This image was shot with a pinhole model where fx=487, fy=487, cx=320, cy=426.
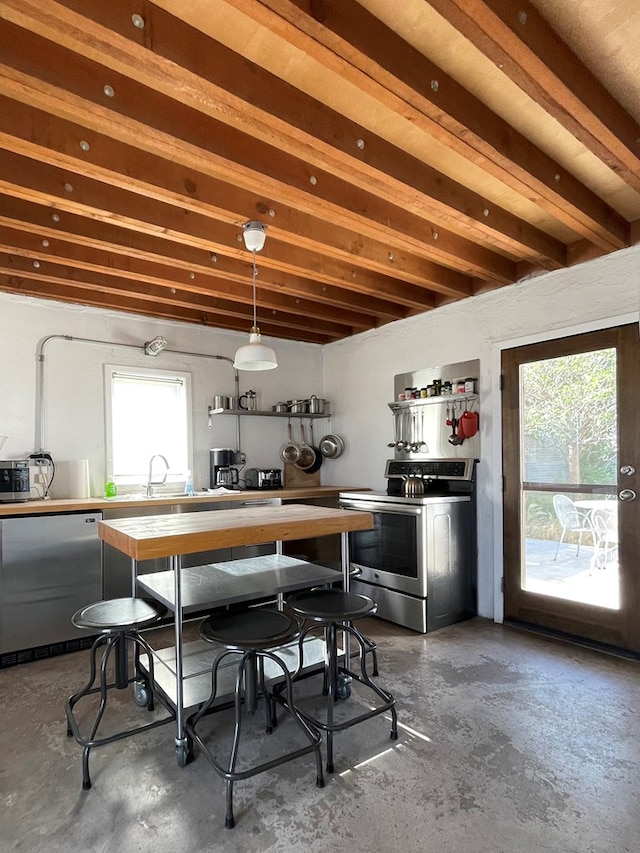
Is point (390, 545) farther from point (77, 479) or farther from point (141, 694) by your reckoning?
point (77, 479)

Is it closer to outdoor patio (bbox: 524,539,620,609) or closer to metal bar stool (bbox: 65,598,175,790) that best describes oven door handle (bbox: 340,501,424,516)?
outdoor patio (bbox: 524,539,620,609)

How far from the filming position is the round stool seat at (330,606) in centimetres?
210

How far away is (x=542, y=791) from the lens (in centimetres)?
185

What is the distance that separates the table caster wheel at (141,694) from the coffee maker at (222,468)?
7.27 ft

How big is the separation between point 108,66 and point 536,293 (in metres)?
2.99

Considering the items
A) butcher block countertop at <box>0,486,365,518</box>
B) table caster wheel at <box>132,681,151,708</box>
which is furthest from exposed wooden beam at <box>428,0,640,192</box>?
butcher block countertop at <box>0,486,365,518</box>

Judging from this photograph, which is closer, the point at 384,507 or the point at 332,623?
the point at 332,623

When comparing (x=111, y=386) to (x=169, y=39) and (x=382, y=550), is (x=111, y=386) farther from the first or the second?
(x=169, y=39)

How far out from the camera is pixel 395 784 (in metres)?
1.90

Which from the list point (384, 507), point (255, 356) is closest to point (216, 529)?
point (255, 356)

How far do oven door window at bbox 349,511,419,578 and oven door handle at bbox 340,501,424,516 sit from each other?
28 millimetres

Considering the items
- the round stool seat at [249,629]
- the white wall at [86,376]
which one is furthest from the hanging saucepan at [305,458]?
the round stool seat at [249,629]

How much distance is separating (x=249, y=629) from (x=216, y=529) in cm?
42

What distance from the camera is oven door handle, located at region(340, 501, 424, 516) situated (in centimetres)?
362
